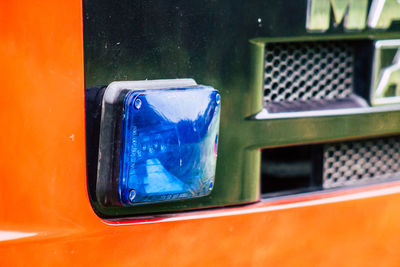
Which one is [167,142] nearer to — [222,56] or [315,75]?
[222,56]

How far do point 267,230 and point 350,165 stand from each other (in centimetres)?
32

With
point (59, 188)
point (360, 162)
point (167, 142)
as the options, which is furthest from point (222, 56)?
point (360, 162)

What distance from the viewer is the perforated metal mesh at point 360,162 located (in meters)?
1.25

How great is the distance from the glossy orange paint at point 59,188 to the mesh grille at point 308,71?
0.26 meters

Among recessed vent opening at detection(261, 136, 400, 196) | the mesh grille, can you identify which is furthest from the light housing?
recessed vent opening at detection(261, 136, 400, 196)

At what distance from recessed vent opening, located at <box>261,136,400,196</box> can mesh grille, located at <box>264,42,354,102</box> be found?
13 centimetres

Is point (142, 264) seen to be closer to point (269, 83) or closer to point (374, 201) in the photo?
point (269, 83)

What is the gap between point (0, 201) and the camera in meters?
0.86

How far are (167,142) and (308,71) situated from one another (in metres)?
0.41

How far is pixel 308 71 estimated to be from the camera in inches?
45.3

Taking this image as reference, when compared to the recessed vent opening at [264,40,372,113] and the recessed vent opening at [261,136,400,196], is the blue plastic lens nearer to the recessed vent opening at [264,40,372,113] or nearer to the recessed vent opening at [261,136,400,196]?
the recessed vent opening at [264,40,372,113]

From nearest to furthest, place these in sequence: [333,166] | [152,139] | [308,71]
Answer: [152,139], [308,71], [333,166]

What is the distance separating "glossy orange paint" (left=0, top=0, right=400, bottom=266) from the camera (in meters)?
0.83

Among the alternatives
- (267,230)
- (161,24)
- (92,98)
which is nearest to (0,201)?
(92,98)
